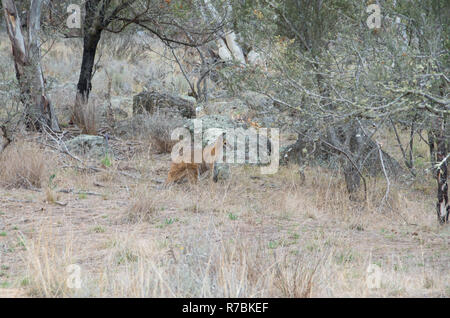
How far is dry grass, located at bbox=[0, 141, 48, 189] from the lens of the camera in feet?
24.1

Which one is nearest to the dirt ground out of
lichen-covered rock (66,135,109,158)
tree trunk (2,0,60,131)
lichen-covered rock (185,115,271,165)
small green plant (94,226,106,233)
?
small green plant (94,226,106,233)

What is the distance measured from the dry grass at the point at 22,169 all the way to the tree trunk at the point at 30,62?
5.60 feet

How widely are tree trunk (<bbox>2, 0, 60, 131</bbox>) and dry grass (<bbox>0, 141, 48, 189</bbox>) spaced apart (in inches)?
67.2

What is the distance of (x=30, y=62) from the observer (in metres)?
9.51

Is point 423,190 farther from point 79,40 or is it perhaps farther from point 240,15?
point 79,40

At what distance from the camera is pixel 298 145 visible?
938 centimetres

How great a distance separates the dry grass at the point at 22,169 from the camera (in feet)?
24.1

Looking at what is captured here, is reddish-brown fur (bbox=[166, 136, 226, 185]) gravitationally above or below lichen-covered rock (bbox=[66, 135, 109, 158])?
below

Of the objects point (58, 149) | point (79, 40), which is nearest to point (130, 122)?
point (58, 149)

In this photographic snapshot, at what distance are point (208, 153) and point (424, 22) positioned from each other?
347cm

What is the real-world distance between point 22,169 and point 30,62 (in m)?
2.84

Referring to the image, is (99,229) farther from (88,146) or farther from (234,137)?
(88,146)

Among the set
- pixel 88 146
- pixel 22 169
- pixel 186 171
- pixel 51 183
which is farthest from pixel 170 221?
pixel 88 146

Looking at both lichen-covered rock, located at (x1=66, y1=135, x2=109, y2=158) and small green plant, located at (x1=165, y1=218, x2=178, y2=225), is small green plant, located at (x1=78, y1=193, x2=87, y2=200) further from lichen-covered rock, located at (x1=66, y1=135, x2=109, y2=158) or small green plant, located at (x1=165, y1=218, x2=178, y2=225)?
lichen-covered rock, located at (x1=66, y1=135, x2=109, y2=158)
